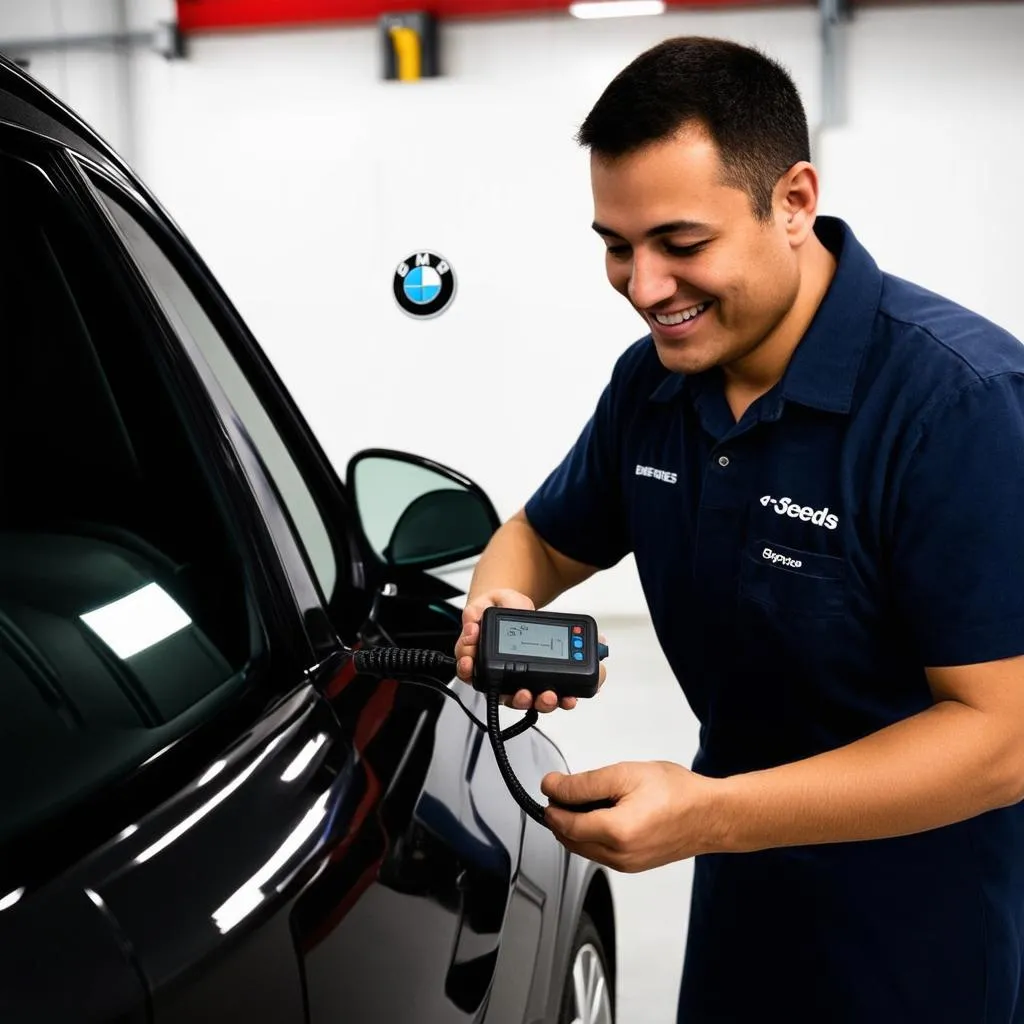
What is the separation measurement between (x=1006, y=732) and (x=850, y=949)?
44cm

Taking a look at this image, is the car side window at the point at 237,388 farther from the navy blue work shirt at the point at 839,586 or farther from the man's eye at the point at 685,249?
the man's eye at the point at 685,249

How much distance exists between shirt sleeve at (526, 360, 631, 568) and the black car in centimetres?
10

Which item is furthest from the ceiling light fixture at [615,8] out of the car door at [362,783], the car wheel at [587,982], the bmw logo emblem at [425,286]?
the car wheel at [587,982]

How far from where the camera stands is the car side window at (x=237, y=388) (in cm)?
121

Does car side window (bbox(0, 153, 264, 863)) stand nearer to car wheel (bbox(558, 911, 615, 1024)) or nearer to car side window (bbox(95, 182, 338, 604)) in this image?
car side window (bbox(95, 182, 338, 604))

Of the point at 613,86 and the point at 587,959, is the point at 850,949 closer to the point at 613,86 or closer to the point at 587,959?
the point at 587,959

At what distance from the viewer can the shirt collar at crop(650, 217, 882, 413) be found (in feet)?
4.07

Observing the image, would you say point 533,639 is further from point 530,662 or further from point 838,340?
point 838,340

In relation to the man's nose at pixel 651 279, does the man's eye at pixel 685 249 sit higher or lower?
higher

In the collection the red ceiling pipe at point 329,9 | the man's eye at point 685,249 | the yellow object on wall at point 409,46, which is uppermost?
the red ceiling pipe at point 329,9

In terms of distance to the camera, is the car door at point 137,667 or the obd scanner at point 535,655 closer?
the car door at point 137,667

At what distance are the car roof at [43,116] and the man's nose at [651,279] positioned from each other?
53 centimetres

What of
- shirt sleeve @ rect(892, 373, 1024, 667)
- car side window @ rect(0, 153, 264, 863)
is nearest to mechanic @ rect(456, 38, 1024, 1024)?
shirt sleeve @ rect(892, 373, 1024, 667)

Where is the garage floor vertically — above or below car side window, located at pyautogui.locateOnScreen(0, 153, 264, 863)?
below
